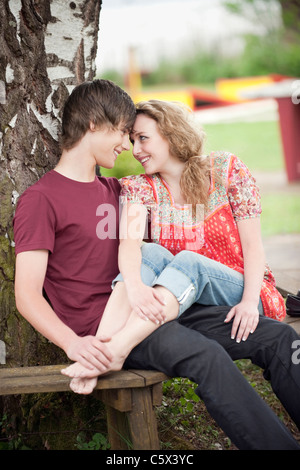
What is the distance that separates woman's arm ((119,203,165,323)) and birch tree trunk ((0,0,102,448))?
0.41 meters

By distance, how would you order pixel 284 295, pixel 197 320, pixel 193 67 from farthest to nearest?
pixel 193 67, pixel 284 295, pixel 197 320

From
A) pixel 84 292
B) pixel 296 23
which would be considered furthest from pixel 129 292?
pixel 296 23

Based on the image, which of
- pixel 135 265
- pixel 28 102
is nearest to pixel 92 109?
pixel 28 102

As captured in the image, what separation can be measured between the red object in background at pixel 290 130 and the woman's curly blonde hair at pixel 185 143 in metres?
6.99

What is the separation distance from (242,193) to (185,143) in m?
0.32

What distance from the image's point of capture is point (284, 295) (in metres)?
3.30

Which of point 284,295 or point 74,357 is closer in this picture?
point 74,357

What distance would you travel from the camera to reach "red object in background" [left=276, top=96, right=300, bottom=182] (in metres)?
9.38

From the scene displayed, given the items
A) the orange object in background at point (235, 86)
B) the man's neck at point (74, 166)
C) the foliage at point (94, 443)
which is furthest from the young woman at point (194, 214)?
the orange object in background at point (235, 86)

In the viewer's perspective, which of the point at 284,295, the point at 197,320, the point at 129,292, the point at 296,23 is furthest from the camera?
the point at 296,23

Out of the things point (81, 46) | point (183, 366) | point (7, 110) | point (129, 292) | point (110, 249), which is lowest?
point (183, 366)

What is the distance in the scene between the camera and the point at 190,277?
232 cm

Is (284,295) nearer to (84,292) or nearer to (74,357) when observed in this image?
(84,292)

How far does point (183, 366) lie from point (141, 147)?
0.99m
